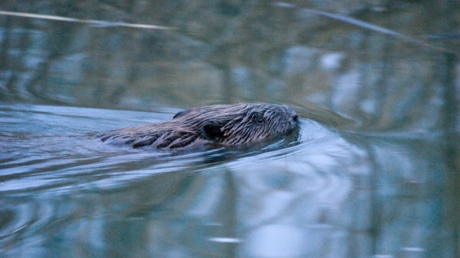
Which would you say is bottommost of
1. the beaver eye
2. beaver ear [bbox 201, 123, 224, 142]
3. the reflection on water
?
the reflection on water

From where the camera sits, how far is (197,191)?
3957 mm

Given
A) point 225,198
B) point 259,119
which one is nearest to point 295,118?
point 259,119

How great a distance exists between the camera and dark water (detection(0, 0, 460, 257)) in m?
3.33

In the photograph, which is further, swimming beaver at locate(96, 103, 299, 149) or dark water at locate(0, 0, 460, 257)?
swimming beaver at locate(96, 103, 299, 149)

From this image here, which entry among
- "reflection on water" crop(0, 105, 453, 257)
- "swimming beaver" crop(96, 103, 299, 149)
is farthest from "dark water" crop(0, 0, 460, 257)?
"swimming beaver" crop(96, 103, 299, 149)

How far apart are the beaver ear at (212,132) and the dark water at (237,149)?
0.67 ft

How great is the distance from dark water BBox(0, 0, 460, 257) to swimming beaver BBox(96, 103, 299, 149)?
137mm


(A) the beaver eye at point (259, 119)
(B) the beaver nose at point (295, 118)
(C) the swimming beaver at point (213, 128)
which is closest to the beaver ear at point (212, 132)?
(C) the swimming beaver at point (213, 128)

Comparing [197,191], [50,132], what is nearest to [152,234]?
[197,191]

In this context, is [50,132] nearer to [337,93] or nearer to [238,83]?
[238,83]

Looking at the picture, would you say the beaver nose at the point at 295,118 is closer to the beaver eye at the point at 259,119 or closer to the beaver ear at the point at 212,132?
the beaver eye at the point at 259,119

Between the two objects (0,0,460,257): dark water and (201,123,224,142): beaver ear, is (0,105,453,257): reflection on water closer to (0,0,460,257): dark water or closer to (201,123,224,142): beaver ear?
(0,0,460,257): dark water

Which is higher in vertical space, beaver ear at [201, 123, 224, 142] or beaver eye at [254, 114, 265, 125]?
beaver eye at [254, 114, 265, 125]

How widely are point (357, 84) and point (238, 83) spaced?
1171mm
